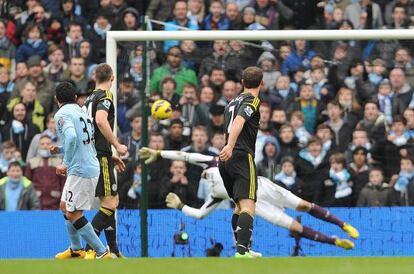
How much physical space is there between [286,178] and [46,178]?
2793mm

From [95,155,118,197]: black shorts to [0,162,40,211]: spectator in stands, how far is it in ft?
8.33

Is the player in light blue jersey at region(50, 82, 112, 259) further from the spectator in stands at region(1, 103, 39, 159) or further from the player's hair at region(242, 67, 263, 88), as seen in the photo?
the spectator in stands at region(1, 103, 39, 159)

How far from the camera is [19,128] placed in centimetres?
1625

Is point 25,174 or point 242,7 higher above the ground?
point 242,7

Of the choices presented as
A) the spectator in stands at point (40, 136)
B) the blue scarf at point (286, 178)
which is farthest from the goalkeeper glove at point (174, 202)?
the spectator in stands at point (40, 136)

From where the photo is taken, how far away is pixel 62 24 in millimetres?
18719

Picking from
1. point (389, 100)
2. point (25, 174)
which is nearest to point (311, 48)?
point (389, 100)

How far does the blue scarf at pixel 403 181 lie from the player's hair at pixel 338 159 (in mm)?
618

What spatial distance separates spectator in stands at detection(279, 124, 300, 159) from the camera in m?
14.7

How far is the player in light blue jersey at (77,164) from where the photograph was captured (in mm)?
11695

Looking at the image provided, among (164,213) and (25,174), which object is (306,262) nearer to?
(164,213)

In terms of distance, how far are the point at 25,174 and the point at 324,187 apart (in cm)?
352

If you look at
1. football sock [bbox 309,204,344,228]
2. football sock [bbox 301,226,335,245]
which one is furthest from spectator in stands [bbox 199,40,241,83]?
football sock [bbox 301,226,335,245]

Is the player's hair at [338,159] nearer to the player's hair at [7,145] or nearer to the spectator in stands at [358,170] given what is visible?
the spectator in stands at [358,170]
